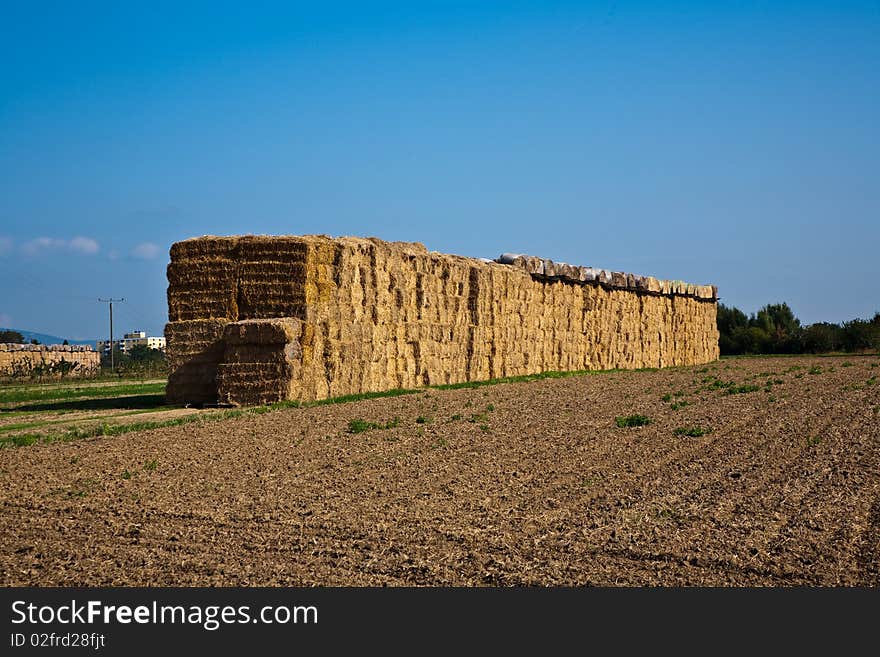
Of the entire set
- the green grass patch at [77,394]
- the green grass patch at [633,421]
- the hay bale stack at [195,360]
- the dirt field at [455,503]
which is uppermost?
the hay bale stack at [195,360]

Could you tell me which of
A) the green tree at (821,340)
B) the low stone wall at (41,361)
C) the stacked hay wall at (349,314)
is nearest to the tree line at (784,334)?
the green tree at (821,340)

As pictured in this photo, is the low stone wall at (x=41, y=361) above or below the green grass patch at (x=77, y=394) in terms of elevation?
above

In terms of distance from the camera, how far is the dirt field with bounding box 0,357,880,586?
6.82 meters

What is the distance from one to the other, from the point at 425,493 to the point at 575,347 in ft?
85.2

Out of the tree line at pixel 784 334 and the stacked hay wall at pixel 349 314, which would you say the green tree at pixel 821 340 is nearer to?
the tree line at pixel 784 334

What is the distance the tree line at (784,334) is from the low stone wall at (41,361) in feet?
128

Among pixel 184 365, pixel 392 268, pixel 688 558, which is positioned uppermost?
pixel 392 268

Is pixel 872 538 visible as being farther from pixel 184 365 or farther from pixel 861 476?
pixel 184 365

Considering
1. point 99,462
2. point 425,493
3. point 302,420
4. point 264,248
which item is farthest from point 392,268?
point 425,493

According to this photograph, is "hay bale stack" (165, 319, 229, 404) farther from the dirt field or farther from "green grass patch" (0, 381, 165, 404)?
"green grass patch" (0, 381, 165, 404)

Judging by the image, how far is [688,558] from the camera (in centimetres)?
693

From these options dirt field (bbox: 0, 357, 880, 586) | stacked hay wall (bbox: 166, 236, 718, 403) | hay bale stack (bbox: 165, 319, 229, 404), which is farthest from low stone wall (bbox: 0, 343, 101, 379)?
dirt field (bbox: 0, 357, 880, 586)

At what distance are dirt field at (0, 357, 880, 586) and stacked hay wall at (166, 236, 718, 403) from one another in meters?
3.94

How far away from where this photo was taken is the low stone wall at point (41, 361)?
133ft
